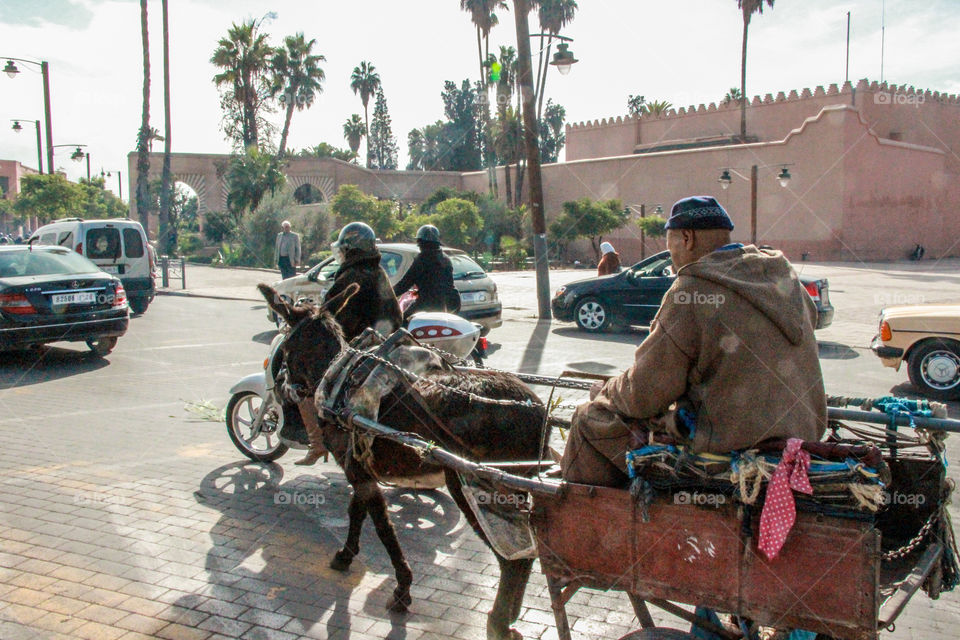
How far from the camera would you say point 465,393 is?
3623 millimetres

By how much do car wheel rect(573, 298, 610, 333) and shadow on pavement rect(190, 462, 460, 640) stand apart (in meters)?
8.78

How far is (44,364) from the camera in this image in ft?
34.8

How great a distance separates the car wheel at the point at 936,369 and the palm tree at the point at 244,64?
41.6m

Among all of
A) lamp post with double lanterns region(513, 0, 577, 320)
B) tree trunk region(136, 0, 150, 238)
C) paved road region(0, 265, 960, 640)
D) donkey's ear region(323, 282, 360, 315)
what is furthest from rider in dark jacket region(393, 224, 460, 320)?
tree trunk region(136, 0, 150, 238)

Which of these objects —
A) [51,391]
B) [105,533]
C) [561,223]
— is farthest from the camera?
[561,223]

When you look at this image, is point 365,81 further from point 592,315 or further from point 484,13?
point 592,315

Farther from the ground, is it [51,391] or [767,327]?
[767,327]

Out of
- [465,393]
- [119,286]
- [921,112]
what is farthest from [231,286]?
[921,112]

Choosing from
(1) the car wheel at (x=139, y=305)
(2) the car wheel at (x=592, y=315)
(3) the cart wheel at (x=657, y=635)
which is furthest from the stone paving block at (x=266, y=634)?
(1) the car wheel at (x=139, y=305)

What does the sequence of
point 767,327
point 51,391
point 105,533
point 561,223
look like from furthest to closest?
point 561,223
point 51,391
point 105,533
point 767,327

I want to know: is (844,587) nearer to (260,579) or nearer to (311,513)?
(260,579)

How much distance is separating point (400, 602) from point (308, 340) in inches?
59.6

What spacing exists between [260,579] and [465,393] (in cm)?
161

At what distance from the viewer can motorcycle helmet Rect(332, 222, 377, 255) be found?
491cm
